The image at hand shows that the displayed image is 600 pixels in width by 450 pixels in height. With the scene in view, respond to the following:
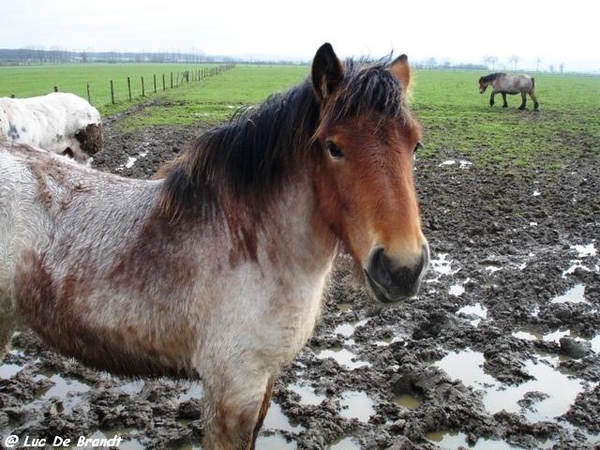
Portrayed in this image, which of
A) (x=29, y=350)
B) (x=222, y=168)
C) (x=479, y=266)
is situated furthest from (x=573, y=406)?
(x=29, y=350)

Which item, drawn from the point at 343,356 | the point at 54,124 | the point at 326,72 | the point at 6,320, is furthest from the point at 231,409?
the point at 54,124

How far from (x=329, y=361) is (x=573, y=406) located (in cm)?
211

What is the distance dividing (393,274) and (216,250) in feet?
3.45

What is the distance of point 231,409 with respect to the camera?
9.29 feet

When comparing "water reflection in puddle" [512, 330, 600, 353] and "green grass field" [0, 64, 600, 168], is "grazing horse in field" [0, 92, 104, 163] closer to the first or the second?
"green grass field" [0, 64, 600, 168]

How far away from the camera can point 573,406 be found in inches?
173

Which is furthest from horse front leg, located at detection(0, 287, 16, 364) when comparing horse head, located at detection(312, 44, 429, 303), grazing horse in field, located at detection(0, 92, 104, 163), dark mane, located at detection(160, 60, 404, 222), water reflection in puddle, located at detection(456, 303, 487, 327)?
grazing horse in field, located at detection(0, 92, 104, 163)

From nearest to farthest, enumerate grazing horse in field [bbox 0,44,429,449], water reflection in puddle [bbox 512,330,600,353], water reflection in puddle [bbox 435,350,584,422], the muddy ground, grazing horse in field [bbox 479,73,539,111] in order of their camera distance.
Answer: grazing horse in field [bbox 0,44,429,449]
the muddy ground
water reflection in puddle [bbox 435,350,584,422]
water reflection in puddle [bbox 512,330,600,353]
grazing horse in field [bbox 479,73,539,111]

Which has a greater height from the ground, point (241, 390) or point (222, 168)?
point (222, 168)

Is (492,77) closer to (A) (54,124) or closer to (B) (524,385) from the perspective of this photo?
(A) (54,124)

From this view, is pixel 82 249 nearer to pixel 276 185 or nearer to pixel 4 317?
pixel 4 317

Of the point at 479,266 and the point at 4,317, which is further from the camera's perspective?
the point at 479,266

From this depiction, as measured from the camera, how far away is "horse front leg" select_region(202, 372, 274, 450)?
2803 millimetres

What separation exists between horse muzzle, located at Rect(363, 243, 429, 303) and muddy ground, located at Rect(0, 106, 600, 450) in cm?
86
